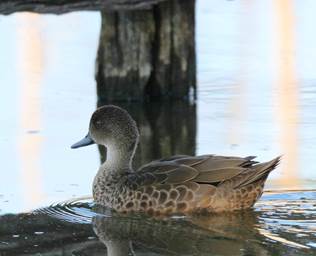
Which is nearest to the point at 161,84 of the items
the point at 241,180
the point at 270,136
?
the point at 270,136

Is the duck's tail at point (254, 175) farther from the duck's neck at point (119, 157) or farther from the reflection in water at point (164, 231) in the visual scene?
the duck's neck at point (119, 157)

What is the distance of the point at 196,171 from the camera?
8383 millimetres

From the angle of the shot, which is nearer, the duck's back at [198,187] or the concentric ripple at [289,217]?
the concentric ripple at [289,217]

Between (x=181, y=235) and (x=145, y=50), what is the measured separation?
3850mm

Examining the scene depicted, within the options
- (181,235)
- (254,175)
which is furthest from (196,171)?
(181,235)

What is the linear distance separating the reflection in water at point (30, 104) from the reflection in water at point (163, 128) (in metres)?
0.54

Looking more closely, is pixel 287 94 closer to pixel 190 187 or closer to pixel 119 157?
pixel 119 157

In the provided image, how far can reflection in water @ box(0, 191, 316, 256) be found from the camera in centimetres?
742

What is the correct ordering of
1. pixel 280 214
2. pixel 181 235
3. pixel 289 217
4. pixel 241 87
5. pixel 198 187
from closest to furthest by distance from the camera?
1. pixel 181 235
2. pixel 289 217
3. pixel 280 214
4. pixel 198 187
5. pixel 241 87

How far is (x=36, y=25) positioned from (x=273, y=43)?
2.82 m

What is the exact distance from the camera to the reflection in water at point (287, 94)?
368 inches

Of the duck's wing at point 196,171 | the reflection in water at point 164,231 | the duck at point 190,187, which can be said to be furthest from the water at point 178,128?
the duck's wing at point 196,171

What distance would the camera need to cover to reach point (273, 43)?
13.7m

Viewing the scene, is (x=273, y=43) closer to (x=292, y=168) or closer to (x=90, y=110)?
(x=90, y=110)
